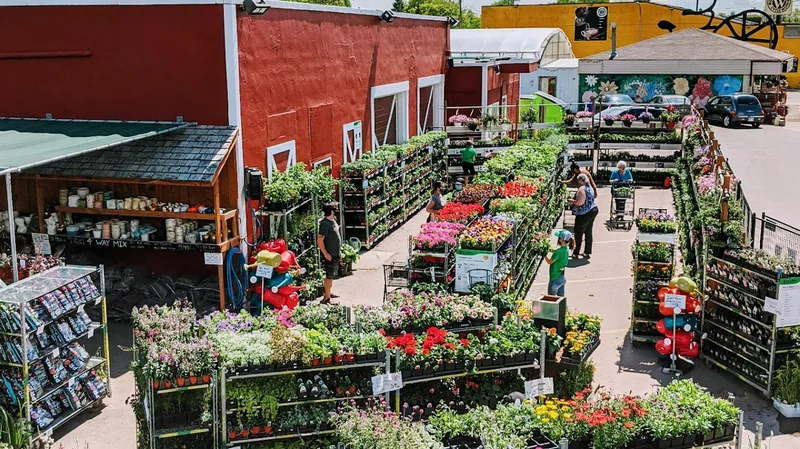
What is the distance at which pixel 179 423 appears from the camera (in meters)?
8.97

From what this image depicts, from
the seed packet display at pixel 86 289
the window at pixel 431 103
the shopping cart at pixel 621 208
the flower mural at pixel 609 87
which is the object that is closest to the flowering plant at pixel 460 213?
the seed packet display at pixel 86 289

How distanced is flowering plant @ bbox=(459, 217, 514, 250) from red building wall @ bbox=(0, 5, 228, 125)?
4650mm

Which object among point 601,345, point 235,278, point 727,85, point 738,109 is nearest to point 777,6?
point 738,109

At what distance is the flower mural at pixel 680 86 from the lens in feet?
140

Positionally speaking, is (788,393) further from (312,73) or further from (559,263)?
(312,73)

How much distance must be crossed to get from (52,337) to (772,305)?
29.9ft

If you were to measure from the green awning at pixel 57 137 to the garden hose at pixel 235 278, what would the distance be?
235 cm

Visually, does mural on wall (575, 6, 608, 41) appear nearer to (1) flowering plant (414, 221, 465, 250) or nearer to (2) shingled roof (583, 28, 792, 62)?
(2) shingled roof (583, 28, 792, 62)

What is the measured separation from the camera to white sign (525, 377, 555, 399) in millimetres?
9357

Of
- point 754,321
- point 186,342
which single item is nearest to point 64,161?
point 186,342

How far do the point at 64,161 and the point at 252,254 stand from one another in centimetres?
363

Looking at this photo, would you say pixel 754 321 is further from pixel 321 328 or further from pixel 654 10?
pixel 654 10

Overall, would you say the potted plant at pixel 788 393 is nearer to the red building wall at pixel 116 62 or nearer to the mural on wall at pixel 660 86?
the red building wall at pixel 116 62

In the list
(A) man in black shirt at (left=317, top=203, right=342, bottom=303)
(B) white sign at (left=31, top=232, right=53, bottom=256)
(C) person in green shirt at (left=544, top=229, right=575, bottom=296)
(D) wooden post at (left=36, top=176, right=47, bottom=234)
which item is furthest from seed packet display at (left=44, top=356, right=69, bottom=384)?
(C) person in green shirt at (left=544, top=229, right=575, bottom=296)
